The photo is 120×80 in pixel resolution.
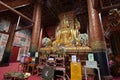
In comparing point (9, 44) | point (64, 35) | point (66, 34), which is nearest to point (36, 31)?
point (64, 35)

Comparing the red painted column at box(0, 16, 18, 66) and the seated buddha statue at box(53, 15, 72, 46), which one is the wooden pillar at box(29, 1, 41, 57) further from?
the red painted column at box(0, 16, 18, 66)

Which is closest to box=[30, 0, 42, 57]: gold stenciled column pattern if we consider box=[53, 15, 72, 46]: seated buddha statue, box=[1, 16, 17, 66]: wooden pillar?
box=[53, 15, 72, 46]: seated buddha statue

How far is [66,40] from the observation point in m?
6.12

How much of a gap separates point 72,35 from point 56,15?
9.47ft

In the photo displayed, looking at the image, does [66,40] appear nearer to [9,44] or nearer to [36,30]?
[36,30]

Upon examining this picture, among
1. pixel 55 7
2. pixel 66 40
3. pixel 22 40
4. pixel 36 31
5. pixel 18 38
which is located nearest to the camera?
pixel 36 31

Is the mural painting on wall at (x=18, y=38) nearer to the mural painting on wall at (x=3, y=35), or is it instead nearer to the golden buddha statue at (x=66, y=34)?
the mural painting on wall at (x=3, y=35)

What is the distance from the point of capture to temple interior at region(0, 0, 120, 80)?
3.10 m

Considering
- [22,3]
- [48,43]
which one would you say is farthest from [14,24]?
[48,43]

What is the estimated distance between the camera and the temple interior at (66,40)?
3104mm

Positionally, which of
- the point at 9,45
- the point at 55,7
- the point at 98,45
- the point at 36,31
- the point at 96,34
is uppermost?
the point at 55,7

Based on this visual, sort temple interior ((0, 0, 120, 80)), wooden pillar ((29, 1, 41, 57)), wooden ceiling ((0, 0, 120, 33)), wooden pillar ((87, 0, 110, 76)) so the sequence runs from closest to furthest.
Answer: wooden pillar ((87, 0, 110, 76))
temple interior ((0, 0, 120, 80))
wooden pillar ((29, 1, 41, 57))
wooden ceiling ((0, 0, 120, 33))

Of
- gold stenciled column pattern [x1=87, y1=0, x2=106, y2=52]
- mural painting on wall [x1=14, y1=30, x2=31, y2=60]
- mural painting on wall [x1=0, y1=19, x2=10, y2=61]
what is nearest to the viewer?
gold stenciled column pattern [x1=87, y1=0, x2=106, y2=52]

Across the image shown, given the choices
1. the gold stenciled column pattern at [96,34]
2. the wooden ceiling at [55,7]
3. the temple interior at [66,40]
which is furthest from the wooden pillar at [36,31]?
the gold stenciled column pattern at [96,34]
